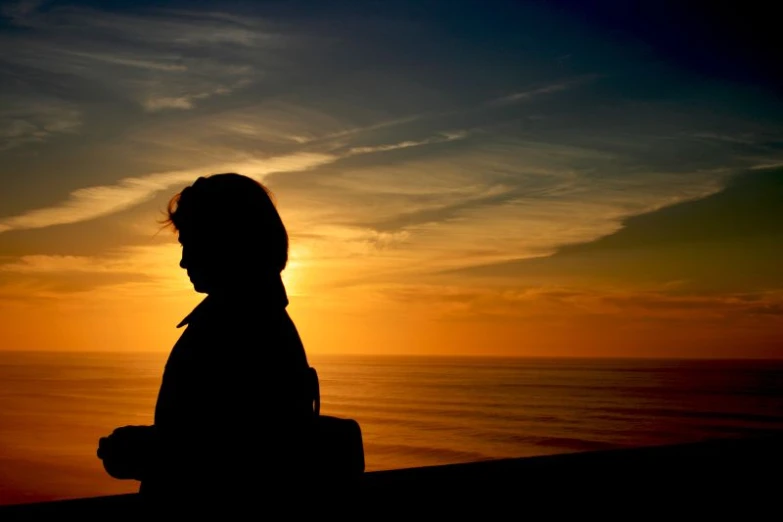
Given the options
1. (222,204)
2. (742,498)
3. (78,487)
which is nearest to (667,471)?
(742,498)

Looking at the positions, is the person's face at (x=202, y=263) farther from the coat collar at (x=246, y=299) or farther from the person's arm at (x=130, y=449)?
the person's arm at (x=130, y=449)

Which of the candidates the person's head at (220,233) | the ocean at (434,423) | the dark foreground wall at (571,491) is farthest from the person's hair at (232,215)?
the ocean at (434,423)

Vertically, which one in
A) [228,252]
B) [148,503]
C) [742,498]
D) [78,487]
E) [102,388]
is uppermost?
[228,252]

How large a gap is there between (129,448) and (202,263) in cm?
32

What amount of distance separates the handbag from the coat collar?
0.15 metres

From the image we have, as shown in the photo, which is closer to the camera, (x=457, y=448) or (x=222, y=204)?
(x=222, y=204)

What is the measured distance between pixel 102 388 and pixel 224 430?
48297 mm

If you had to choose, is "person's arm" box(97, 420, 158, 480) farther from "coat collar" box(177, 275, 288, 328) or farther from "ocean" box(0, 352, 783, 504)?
"ocean" box(0, 352, 783, 504)

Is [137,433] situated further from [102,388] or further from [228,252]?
[102,388]

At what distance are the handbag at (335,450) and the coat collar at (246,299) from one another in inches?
5.9

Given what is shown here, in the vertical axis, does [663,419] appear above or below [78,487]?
below

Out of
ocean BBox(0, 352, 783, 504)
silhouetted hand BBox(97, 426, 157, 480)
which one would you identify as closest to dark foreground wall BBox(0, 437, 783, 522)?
A: silhouetted hand BBox(97, 426, 157, 480)

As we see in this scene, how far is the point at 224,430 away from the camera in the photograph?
3.40ft

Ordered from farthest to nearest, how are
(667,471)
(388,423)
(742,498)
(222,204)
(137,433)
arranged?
(388,423), (667,471), (742,498), (222,204), (137,433)
